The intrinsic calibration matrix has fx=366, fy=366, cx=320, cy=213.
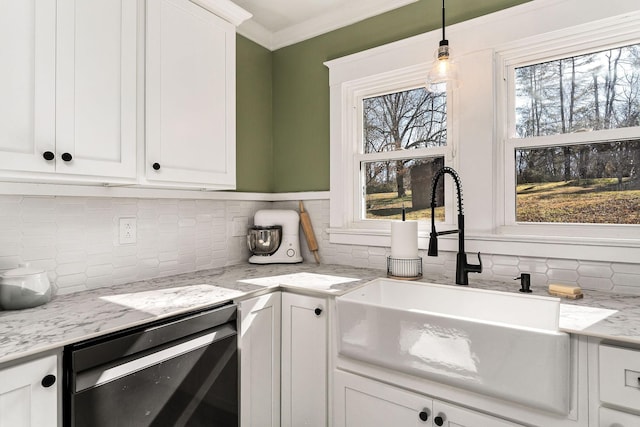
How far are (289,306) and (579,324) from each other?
115 cm

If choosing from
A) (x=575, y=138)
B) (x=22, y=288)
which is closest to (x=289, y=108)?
(x=575, y=138)

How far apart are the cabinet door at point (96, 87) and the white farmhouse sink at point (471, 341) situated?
1110 millimetres

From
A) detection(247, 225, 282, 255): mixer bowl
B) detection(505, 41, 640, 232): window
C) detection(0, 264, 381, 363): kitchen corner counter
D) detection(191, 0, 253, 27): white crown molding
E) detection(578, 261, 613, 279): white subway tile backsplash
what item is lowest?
detection(0, 264, 381, 363): kitchen corner counter

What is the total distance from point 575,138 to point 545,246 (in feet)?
1.69

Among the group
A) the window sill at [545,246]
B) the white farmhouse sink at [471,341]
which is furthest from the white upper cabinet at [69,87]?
the window sill at [545,246]

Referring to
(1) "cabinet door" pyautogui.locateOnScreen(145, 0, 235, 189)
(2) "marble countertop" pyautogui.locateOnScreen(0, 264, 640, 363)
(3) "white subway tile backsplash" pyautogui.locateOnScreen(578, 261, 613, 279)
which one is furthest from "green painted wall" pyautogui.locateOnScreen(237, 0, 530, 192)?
(3) "white subway tile backsplash" pyautogui.locateOnScreen(578, 261, 613, 279)

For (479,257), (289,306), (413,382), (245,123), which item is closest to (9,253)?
(289,306)

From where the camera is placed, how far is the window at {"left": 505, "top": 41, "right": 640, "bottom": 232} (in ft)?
5.28

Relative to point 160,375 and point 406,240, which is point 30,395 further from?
point 406,240

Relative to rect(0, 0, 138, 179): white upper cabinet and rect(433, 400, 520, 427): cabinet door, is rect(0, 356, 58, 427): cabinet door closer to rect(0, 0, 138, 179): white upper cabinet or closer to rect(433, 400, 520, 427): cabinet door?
rect(0, 0, 138, 179): white upper cabinet

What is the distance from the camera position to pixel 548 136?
69.4 inches

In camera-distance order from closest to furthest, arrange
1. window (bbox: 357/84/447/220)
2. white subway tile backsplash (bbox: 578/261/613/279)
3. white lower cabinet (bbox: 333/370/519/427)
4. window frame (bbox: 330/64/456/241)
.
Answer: white lower cabinet (bbox: 333/370/519/427), white subway tile backsplash (bbox: 578/261/613/279), window (bbox: 357/84/447/220), window frame (bbox: 330/64/456/241)

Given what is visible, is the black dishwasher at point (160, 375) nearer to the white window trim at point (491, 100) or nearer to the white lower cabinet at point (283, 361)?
the white lower cabinet at point (283, 361)

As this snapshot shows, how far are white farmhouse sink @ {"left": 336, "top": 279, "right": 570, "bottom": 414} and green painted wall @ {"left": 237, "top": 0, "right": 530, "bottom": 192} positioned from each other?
3.74ft
